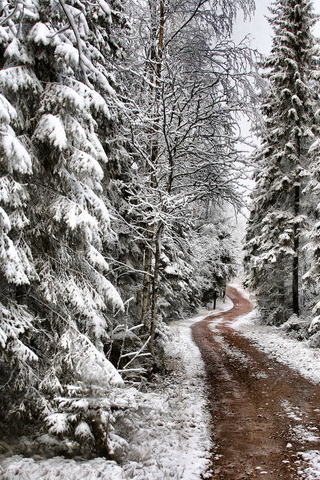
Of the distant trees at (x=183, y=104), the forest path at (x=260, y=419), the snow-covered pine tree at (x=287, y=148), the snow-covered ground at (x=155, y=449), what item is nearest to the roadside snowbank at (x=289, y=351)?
the forest path at (x=260, y=419)

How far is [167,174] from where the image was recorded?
32.2ft

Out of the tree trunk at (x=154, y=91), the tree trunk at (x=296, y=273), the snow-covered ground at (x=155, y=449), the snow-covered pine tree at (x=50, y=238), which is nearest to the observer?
the snow-covered ground at (x=155, y=449)

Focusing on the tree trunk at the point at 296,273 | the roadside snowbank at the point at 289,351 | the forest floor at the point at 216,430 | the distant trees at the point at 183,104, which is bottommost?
the roadside snowbank at the point at 289,351

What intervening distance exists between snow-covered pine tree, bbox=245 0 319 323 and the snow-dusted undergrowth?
11.9 meters

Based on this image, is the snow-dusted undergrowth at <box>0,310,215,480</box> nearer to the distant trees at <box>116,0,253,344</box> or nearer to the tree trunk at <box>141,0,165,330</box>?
the distant trees at <box>116,0,253,344</box>

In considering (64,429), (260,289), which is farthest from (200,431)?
(260,289)

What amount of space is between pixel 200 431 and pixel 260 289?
49.5 ft

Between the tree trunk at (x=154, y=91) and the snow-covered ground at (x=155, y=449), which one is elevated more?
the tree trunk at (x=154, y=91)

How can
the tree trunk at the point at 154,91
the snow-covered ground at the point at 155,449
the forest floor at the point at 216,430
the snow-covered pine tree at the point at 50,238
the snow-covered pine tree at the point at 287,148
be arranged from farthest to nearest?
the snow-covered pine tree at the point at 287,148, the tree trunk at the point at 154,91, the snow-covered pine tree at the point at 50,238, the forest floor at the point at 216,430, the snow-covered ground at the point at 155,449

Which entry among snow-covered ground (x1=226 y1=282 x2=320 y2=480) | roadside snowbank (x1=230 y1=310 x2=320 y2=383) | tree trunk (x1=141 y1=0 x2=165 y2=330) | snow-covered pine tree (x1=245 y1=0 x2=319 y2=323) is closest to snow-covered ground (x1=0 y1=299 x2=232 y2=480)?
snow-covered ground (x1=226 y1=282 x2=320 y2=480)

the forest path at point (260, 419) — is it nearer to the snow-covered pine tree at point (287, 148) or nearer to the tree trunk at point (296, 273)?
the tree trunk at point (296, 273)

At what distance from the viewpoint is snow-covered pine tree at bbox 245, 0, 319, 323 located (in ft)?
59.0

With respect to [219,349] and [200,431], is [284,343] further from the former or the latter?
[200,431]

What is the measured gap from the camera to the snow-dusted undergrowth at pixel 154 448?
177 inches
